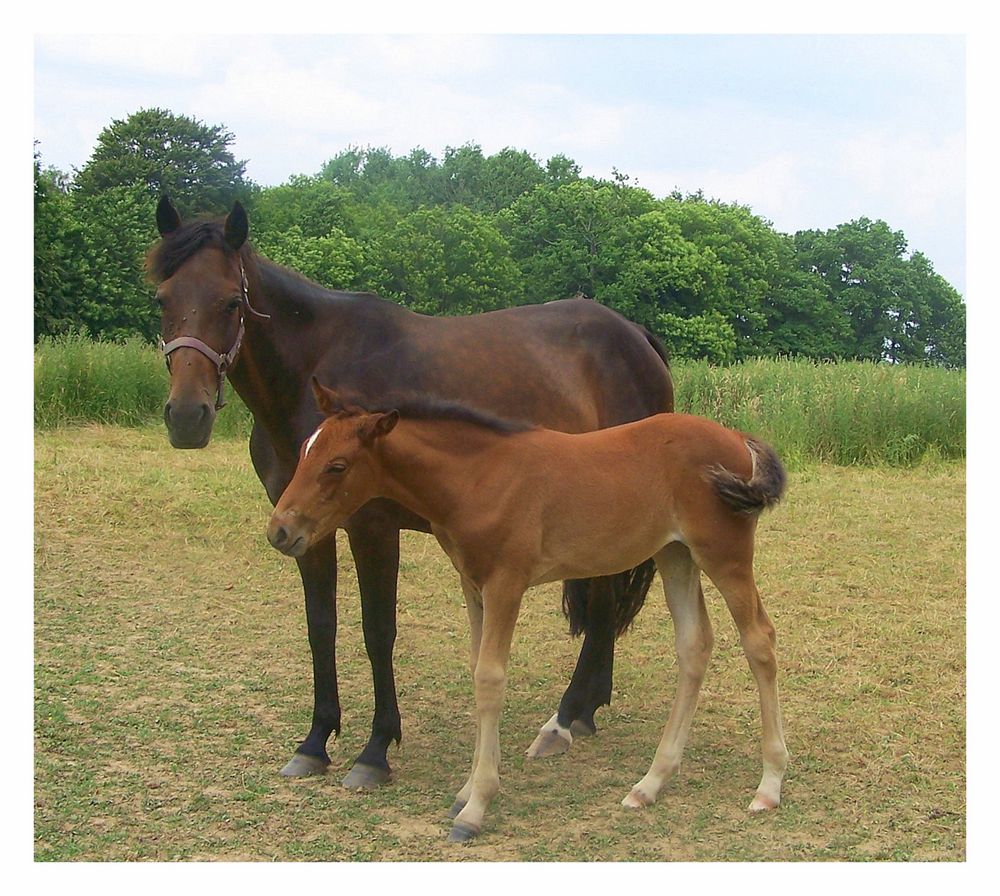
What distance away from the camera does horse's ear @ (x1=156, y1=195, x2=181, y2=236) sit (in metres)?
4.36

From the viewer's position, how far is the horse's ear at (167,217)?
14.3 feet

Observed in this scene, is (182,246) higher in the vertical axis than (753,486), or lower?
higher

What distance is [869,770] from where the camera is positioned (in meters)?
4.50

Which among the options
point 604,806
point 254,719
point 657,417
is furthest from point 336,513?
point 254,719

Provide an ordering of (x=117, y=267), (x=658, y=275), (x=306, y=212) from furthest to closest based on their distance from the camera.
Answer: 1. (x=306, y=212)
2. (x=658, y=275)
3. (x=117, y=267)

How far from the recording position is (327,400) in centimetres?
375

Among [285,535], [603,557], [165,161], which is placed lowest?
[603,557]

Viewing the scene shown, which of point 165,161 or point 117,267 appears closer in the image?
point 117,267

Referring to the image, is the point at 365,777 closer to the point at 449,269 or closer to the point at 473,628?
the point at 473,628

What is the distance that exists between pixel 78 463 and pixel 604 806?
926 centimetres

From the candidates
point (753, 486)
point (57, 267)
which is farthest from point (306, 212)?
point (753, 486)

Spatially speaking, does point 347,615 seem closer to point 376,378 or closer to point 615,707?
point 615,707

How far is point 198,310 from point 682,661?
98.1 inches

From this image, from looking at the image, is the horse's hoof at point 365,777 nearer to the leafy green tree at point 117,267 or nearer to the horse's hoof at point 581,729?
the horse's hoof at point 581,729
